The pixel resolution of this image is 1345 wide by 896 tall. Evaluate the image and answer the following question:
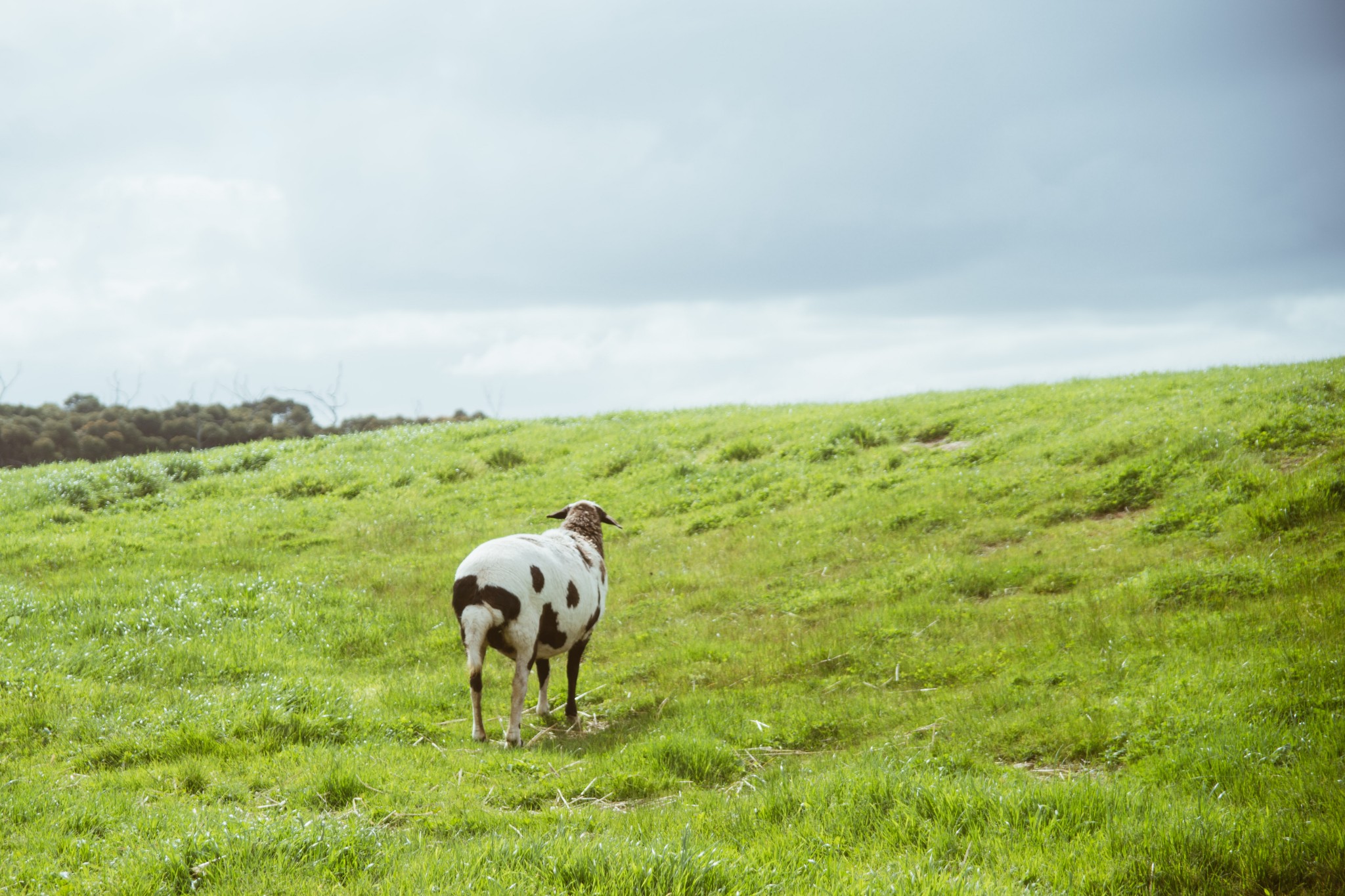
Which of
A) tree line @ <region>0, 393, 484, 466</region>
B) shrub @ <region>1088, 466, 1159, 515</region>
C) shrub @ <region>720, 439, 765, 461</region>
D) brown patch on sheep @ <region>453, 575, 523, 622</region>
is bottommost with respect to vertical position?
brown patch on sheep @ <region>453, 575, 523, 622</region>

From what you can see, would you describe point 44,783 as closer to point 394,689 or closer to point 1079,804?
point 394,689

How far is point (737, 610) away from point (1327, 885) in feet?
35.4

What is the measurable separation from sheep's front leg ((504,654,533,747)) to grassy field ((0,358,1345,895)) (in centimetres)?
61

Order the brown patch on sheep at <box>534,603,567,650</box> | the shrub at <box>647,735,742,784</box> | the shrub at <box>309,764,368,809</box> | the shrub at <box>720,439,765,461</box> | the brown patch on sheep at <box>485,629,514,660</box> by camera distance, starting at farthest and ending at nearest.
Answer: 1. the shrub at <box>720,439,765,461</box>
2. the brown patch on sheep at <box>534,603,567,650</box>
3. the brown patch on sheep at <box>485,629,514,660</box>
4. the shrub at <box>647,735,742,784</box>
5. the shrub at <box>309,764,368,809</box>

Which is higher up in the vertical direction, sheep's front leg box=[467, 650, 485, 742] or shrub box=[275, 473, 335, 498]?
shrub box=[275, 473, 335, 498]

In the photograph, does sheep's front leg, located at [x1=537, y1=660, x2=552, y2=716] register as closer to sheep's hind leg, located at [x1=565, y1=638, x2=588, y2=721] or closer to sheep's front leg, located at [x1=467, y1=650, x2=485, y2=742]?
sheep's hind leg, located at [x1=565, y1=638, x2=588, y2=721]

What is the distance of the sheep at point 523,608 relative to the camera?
1038 cm

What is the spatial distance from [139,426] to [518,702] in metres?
55.0

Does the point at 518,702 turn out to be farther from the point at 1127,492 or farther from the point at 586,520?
the point at 1127,492

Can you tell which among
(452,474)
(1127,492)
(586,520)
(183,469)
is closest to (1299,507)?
(1127,492)

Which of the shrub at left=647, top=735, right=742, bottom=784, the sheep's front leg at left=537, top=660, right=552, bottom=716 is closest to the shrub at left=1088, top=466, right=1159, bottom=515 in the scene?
the shrub at left=647, top=735, right=742, bottom=784

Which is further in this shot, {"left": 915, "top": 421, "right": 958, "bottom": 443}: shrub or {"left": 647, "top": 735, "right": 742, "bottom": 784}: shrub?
{"left": 915, "top": 421, "right": 958, "bottom": 443}: shrub

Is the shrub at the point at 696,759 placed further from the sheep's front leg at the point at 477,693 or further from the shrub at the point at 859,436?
the shrub at the point at 859,436

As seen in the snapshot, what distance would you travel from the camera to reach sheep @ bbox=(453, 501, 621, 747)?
34.1 ft
